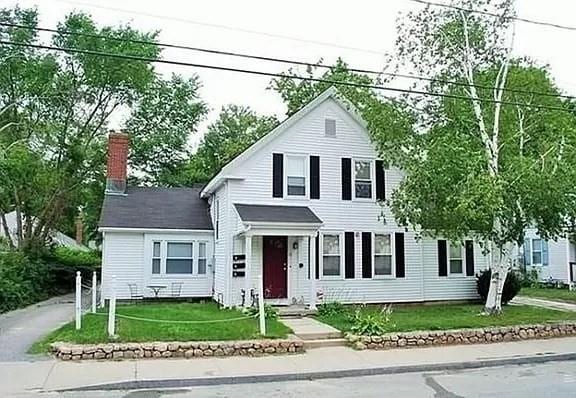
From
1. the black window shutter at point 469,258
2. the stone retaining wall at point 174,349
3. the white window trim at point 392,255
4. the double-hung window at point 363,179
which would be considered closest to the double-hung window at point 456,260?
the black window shutter at point 469,258

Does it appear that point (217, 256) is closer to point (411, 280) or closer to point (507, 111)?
point (411, 280)

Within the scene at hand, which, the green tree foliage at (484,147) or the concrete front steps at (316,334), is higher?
the green tree foliage at (484,147)

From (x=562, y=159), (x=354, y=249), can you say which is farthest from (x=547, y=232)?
(x=354, y=249)

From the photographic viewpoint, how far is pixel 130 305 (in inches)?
736

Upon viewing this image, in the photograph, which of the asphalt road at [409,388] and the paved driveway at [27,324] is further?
the paved driveway at [27,324]

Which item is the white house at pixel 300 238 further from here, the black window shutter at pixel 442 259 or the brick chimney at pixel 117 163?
the brick chimney at pixel 117 163

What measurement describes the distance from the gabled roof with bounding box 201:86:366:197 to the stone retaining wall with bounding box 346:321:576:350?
7300mm

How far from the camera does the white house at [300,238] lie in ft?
59.2

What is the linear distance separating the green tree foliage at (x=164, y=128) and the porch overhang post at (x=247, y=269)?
57.7 feet

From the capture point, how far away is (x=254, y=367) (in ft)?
33.8

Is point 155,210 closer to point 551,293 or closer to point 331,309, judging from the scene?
point 331,309

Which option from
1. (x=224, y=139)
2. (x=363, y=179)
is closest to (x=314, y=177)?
(x=363, y=179)

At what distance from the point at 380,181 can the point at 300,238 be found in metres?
3.59

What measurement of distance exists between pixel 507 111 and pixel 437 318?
7.09 metres
